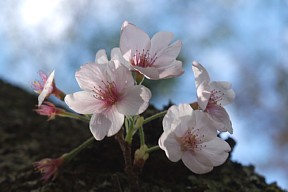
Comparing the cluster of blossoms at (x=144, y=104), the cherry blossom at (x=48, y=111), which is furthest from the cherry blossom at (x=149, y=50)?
the cherry blossom at (x=48, y=111)

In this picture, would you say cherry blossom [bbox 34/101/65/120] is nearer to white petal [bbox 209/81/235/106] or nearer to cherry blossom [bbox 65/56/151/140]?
cherry blossom [bbox 65/56/151/140]

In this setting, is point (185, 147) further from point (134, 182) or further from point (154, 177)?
point (154, 177)

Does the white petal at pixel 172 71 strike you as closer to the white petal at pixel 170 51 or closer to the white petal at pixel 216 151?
the white petal at pixel 170 51

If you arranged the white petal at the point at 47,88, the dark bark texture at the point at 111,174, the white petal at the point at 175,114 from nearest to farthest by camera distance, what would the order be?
the white petal at the point at 175,114, the white petal at the point at 47,88, the dark bark texture at the point at 111,174

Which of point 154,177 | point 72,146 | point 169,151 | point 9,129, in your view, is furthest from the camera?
point 9,129

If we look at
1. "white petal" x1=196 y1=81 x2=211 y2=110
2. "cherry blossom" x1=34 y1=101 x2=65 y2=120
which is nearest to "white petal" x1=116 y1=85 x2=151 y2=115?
"white petal" x1=196 y1=81 x2=211 y2=110

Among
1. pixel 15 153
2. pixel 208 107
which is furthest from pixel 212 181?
Answer: pixel 15 153

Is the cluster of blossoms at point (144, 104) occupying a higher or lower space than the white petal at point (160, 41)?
lower
